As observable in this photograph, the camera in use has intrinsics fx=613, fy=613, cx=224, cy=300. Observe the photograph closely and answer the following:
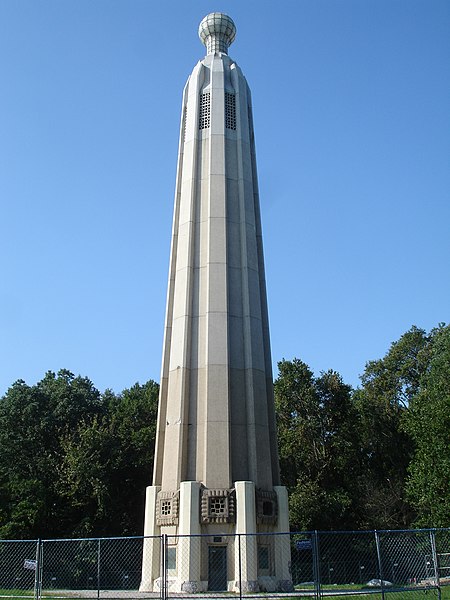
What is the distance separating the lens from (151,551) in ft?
75.8

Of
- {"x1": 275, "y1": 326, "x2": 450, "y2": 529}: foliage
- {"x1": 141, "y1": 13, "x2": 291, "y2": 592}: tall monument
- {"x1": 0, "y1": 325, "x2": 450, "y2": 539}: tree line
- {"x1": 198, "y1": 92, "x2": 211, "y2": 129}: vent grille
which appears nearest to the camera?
{"x1": 141, "y1": 13, "x2": 291, "y2": 592}: tall monument

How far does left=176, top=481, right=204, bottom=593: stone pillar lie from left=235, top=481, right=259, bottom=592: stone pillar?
55.9 inches

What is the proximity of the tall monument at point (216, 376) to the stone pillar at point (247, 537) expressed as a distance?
0.04m

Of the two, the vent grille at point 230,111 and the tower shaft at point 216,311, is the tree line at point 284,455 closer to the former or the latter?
the tower shaft at point 216,311

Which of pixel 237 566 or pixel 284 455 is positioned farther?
pixel 284 455

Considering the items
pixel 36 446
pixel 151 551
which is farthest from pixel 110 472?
pixel 151 551

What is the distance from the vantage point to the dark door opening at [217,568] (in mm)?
21703

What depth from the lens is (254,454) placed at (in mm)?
23953

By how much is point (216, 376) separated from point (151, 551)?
703cm

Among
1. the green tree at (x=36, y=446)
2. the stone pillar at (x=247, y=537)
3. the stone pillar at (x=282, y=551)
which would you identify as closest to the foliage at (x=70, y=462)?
the green tree at (x=36, y=446)

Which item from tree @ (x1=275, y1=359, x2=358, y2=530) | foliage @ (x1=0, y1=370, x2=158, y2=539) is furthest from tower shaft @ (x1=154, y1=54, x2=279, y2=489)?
tree @ (x1=275, y1=359, x2=358, y2=530)

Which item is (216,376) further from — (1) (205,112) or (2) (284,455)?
(2) (284,455)

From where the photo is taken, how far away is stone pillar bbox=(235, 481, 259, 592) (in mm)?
21344

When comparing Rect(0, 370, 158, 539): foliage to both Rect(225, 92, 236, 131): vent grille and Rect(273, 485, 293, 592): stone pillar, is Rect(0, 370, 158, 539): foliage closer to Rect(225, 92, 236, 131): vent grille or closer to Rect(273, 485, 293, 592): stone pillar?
Rect(273, 485, 293, 592): stone pillar
